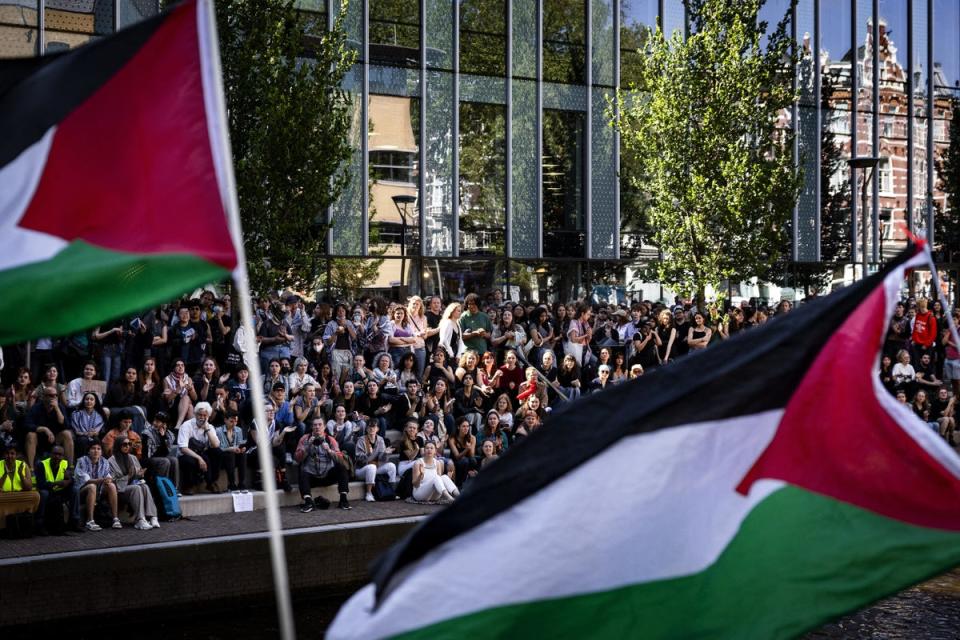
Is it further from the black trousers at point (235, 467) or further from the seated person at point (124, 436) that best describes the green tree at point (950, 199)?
the seated person at point (124, 436)

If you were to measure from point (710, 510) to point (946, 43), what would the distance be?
3742 cm

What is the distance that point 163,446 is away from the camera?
56.3 ft

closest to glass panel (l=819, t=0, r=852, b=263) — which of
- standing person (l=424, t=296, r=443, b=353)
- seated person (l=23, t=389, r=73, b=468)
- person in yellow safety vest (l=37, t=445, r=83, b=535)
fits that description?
standing person (l=424, t=296, r=443, b=353)

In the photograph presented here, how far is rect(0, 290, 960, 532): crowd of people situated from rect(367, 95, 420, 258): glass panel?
18.7 feet

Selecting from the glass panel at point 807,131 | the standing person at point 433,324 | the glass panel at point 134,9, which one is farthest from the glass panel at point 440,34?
the glass panel at point 807,131

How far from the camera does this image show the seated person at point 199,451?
17188mm

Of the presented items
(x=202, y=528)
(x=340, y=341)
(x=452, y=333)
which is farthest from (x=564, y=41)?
(x=202, y=528)

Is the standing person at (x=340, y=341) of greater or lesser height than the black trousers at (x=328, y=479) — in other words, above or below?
above

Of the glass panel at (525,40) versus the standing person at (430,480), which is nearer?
the standing person at (430,480)

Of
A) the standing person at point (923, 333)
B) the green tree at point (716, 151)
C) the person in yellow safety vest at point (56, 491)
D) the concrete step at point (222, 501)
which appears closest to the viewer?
the person in yellow safety vest at point (56, 491)

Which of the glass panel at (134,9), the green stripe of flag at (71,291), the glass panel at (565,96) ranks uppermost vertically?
the glass panel at (134,9)

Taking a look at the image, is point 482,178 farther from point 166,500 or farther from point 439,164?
point 166,500

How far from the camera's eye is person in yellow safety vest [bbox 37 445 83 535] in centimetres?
1535

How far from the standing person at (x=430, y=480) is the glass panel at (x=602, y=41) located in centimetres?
1593
